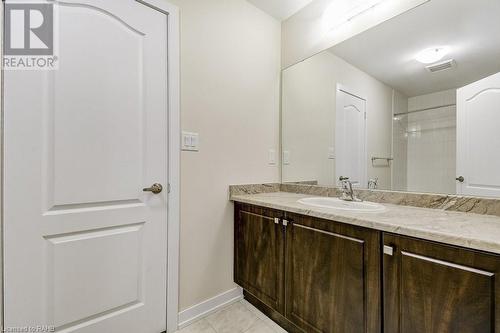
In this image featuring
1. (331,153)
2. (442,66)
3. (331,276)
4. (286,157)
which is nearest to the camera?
(331,276)

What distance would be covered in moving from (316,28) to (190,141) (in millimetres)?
1374

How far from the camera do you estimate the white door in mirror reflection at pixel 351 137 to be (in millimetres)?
1726

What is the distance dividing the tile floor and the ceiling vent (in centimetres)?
183

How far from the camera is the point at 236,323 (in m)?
1.58

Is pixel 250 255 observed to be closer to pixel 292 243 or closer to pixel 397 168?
pixel 292 243

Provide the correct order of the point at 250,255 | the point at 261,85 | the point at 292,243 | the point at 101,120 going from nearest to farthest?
the point at 101,120 < the point at 292,243 < the point at 250,255 < the point at 261,85

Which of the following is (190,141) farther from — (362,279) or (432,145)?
(432,145)

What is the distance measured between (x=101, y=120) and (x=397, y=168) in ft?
5.80

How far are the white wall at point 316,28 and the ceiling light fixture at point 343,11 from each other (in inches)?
1.2

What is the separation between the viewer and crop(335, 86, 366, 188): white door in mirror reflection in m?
1.73

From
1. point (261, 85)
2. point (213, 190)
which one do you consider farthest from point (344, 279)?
point (261, 85)

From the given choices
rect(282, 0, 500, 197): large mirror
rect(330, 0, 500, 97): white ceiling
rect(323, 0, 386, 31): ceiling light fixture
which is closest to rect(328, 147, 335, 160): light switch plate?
rect(282, 0, 500, 197): large mirror

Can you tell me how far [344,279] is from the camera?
1121mm

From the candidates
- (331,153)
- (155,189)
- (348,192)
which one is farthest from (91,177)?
(331,153)
